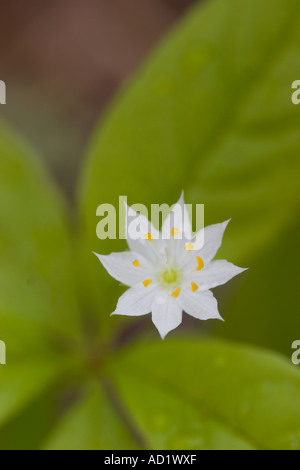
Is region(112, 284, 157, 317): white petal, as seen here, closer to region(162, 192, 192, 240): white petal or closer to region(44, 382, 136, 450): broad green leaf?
region(162, 192, 192, 240): white petal

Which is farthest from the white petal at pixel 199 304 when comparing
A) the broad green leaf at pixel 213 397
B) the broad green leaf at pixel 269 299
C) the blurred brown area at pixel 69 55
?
the blurred brown area at pixel 69 55

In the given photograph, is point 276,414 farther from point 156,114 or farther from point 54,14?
point 54,14

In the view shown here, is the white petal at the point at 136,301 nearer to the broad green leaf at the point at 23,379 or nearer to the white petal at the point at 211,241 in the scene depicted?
the white petal at the point at 211,241

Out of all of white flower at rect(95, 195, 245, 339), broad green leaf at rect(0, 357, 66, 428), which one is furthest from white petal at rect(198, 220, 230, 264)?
broad green leaf at rect(0, 357, 66, 428)

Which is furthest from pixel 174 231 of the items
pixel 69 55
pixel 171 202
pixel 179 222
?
pixel 69 55

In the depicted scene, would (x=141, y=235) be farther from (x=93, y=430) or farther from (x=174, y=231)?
(x=93, y=430)

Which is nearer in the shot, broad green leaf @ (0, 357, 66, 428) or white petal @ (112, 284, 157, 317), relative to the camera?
white petal @ (112, 284, 157, 317)
